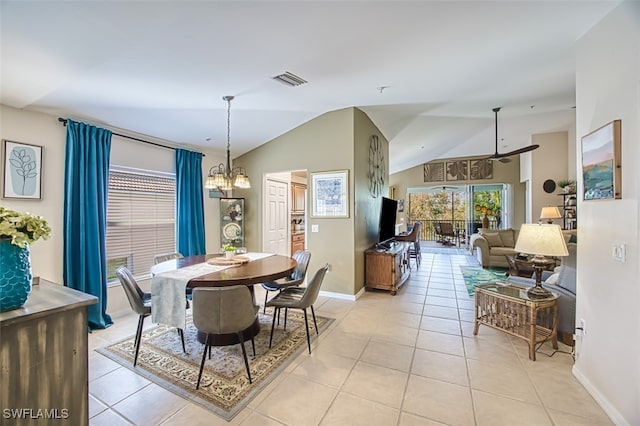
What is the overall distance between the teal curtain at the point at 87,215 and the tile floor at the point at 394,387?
1.85 feet

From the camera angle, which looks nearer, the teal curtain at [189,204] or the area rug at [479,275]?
the teal curtain at [189,204]

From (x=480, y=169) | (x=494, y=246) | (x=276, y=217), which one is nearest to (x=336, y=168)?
(x=276, y=217)

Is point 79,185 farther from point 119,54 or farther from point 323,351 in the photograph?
point 323,351

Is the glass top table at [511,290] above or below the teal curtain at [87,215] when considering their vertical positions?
below

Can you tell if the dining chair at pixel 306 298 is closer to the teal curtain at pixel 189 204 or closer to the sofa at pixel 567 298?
the teal curtain at pixel 189 204

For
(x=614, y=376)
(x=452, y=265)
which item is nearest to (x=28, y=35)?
(x=614, y=376)

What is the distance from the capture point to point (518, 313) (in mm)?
2645

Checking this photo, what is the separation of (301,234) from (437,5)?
213 inches

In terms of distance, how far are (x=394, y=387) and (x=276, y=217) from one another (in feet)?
13.3

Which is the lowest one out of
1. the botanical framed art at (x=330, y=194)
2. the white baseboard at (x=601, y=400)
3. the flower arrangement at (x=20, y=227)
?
the white baseboard at (x=601, y=400)

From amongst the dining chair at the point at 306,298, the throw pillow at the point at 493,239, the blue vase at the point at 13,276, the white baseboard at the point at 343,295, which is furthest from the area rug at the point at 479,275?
the blue vase at the point at 13,276

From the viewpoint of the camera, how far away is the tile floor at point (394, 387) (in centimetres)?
181

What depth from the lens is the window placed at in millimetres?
3646

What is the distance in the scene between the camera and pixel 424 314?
360cm
